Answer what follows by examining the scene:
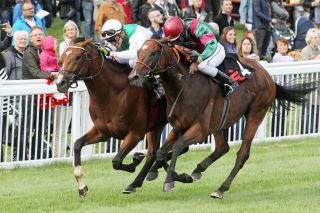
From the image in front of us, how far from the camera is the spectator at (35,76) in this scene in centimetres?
1316

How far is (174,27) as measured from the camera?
1106cm

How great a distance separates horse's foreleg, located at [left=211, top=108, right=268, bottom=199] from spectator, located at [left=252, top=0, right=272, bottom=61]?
23.5 ft

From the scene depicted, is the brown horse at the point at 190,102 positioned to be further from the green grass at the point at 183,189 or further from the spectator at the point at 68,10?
the spectator at the point at 68,10

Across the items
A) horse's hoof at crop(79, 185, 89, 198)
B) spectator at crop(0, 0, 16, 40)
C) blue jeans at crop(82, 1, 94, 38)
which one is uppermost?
horse's hoof at crop(79, 185, 89, 198)

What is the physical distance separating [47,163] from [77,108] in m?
0.72

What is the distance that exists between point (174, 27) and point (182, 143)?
1086mm

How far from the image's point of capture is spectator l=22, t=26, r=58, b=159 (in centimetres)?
1316

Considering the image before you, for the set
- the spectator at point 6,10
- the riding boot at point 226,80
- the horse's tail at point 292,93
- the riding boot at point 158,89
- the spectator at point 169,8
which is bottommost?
the spectator at point 6,10

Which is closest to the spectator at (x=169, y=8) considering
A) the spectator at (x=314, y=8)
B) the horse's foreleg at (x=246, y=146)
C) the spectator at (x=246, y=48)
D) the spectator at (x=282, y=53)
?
the spectator at (x=282, y=53)

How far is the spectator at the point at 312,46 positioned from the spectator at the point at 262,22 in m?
2.59

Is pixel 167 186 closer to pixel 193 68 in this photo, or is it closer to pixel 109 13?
pixel 193 68

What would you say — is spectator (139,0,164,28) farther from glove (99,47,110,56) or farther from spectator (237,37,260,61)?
glove (99,47,110,56)

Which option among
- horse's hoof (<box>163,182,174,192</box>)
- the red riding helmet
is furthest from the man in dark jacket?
horse's hoof (<box>163,182,174,192</box>)

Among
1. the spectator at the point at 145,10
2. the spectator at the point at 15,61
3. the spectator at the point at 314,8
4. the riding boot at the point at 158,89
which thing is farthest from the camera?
the spectator at the point at 314,8
